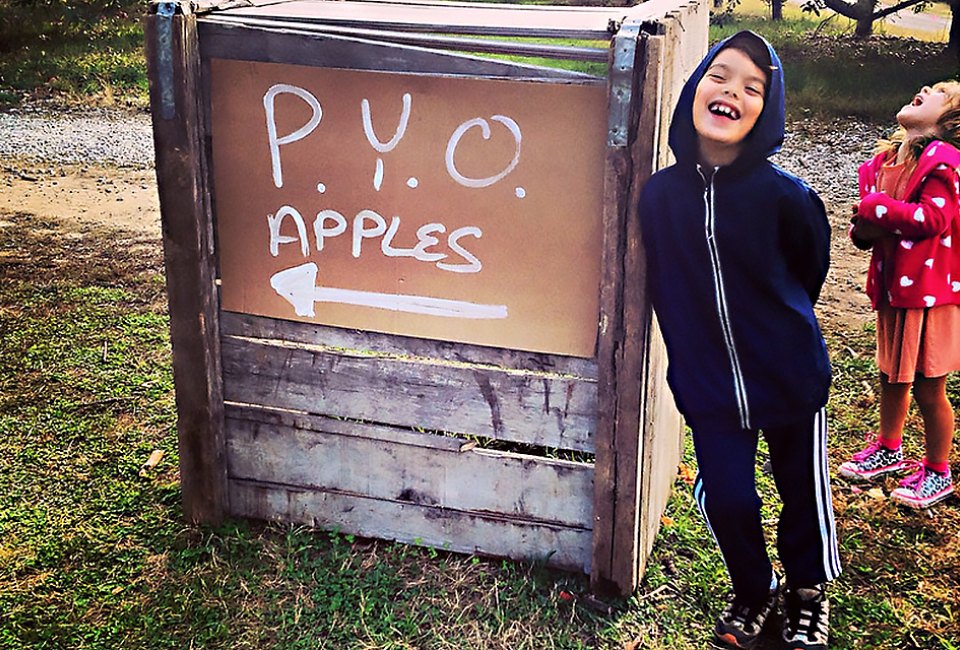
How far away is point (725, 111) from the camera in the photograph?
2584 millimetres

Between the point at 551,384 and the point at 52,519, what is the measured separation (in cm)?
192

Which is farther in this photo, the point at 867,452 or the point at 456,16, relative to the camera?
the point at 867,452

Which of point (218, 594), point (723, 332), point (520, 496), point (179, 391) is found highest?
point (723, 332)

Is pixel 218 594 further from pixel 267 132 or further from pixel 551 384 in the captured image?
pixel 267 132

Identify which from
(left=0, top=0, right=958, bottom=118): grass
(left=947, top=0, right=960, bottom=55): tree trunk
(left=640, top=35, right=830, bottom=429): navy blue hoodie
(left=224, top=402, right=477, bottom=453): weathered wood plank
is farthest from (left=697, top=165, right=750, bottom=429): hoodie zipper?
(left=947, top=0, right=960, bottom=55): tree trunk

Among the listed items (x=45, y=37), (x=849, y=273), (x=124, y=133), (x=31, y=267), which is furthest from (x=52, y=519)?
(x=45, y=37)

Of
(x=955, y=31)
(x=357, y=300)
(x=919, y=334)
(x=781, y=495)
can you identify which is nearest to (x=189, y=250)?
(x=357, y=300)

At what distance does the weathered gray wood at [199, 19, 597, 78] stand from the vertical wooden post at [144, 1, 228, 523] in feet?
0.29

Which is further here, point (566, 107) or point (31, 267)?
point (31, 267)

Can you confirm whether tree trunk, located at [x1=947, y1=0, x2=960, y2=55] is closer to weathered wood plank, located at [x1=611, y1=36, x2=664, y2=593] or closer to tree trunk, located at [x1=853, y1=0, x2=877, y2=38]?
tree trunk, located at [x1=853, y1=0, x2=877, y2=38]

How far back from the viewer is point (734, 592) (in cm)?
307

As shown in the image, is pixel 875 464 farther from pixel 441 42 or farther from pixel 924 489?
pixel 441 42

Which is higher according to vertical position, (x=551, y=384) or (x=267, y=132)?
(x=267, y=132)

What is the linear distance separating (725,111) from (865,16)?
38.4 feet
